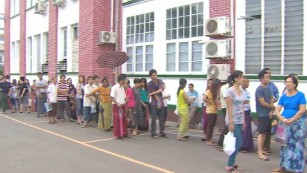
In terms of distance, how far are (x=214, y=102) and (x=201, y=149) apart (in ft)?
4.15

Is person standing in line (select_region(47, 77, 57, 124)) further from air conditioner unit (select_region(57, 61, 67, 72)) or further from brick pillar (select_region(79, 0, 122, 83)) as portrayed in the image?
air conditioner unit (select_region(57, 61, 67, 72))

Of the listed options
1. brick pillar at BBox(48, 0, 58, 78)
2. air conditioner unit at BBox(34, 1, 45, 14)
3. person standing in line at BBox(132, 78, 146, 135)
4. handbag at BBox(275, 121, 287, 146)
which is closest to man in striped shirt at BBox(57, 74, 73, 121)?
person standing in line at BBox(132, 78, 146, 135)

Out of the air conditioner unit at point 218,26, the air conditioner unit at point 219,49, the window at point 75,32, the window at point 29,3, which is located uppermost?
the window at point 29,3

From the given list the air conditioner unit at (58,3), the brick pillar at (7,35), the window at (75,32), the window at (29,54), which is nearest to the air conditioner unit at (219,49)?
the window at (75,32)

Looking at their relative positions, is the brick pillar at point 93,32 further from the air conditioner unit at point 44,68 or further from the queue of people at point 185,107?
the air conditioner unit at point 44,68

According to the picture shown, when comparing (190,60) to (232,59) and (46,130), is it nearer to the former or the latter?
(232,59)

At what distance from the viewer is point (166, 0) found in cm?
1384

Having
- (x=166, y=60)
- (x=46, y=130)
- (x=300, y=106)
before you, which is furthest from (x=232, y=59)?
(x=46, y=130)

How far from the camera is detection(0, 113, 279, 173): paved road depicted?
22.5ft

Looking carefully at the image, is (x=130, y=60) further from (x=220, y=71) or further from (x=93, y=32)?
(x=220, y=71)

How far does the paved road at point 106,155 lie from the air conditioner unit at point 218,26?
2.96 meters

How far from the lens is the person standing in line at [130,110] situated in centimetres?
1070

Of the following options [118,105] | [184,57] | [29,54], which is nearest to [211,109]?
[118,105]

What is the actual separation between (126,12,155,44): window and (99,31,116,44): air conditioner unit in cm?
61
